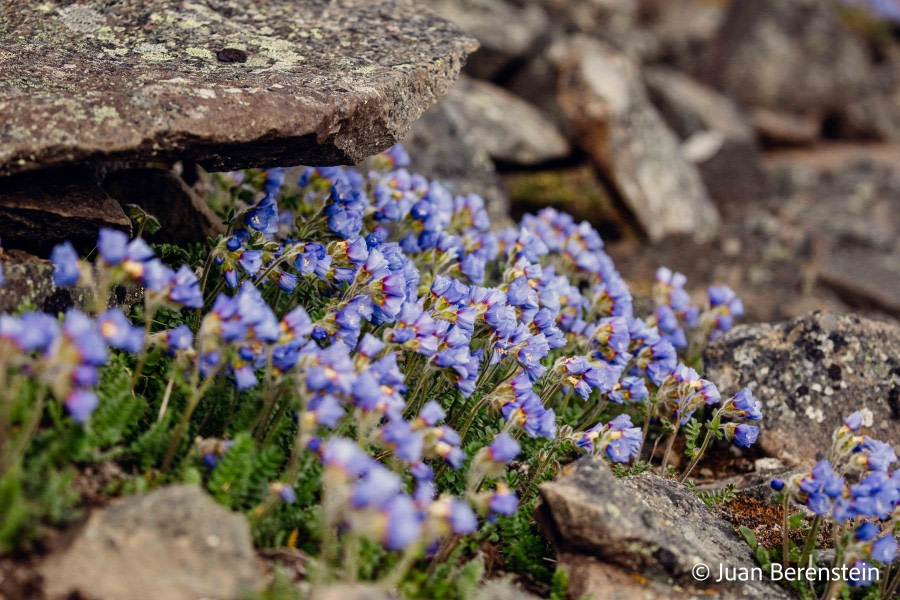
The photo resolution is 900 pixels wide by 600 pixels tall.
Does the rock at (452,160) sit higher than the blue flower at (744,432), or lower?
lower

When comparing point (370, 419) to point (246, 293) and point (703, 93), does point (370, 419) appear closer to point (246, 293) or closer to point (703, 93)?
point (246, 293)

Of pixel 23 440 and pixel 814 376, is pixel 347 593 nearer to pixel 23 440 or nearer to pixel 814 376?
pixel 23 440

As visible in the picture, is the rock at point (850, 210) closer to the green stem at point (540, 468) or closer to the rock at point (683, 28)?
the rock at point (683, 28)

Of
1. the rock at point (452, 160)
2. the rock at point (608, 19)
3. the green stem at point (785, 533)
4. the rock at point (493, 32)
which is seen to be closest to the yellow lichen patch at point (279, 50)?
the rock at point (452, 160)

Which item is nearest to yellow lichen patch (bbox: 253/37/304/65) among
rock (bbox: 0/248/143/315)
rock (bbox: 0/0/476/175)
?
rock (bbox: 0/0/476/175)

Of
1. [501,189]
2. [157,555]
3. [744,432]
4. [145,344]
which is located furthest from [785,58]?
[157,555]
